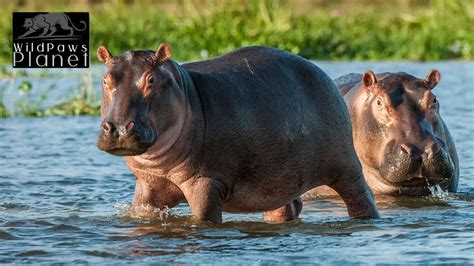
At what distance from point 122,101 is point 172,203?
3.00 ft

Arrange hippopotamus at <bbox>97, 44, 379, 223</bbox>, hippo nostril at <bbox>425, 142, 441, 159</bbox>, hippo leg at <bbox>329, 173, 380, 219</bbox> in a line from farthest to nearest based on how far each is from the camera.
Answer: hippo nostril at <bbox>425, 142, 441, 159</bbox>, hippo leg at <bbox>329, 173, 380, 219</bbox>, hippopotamus at <bbox>97, 44, 379, 223</bbox>

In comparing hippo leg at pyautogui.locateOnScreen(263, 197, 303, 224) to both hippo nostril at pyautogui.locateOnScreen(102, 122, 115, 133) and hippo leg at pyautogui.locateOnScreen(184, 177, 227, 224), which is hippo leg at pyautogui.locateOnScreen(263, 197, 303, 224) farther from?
hippo nostril at pyautogui.locateOnScreen(102, 122, 115, 133)

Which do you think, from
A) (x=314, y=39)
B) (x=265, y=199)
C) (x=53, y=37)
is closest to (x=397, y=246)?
(x=265, y=199)

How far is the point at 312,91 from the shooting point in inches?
273

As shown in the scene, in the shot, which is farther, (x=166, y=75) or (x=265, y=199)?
(x=265, y=199)

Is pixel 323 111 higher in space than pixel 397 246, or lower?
higher

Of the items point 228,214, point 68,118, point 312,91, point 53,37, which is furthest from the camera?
point 68,118

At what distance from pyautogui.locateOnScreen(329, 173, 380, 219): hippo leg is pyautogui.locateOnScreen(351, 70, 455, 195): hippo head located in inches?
33.4

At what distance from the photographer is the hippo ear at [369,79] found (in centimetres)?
845

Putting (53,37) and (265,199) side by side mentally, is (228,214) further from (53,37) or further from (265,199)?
(53,37)

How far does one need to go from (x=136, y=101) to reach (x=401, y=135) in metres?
2.69

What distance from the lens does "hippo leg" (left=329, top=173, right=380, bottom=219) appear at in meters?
7.05

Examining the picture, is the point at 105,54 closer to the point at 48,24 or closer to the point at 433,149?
the point at 433,149

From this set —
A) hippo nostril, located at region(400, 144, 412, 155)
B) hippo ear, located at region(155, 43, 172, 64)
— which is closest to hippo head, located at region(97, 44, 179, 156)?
hippo ear, located at region(155, 43, 172, 64)
